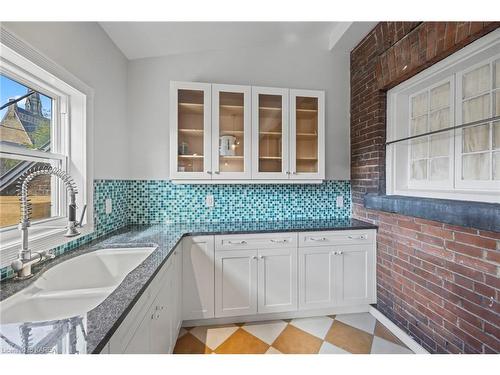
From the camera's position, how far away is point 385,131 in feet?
7.29

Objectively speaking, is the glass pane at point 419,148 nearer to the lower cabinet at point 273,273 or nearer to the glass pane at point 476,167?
the glass pane at point 476,167

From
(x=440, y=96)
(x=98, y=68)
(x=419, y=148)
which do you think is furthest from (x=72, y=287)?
(x=440, y=96)

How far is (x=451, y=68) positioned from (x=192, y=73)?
219 centimetres

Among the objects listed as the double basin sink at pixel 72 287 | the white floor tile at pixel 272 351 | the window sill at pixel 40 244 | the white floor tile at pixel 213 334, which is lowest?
the white floor tile at pixel 272 351

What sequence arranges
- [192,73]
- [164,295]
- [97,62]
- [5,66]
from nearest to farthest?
[5,66], [164,295], [97,62], [192,73]

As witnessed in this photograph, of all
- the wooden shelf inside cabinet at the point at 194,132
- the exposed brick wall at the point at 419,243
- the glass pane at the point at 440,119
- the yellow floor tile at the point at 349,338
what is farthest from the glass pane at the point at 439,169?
the wooden shelf inside cabinet at the point at 194,132

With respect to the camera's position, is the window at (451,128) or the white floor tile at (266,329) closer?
the window at (451,128)

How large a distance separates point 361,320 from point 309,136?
5.85 ft

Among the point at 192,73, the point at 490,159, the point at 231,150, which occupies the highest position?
the point at 192,73

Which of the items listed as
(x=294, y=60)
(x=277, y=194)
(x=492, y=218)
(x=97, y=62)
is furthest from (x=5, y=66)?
(x=492, y=218)

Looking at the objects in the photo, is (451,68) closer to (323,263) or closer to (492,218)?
(492,218)

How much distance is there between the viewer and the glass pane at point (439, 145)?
175 centimetres

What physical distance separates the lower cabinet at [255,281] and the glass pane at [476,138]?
1.46m

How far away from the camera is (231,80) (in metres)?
2.50
